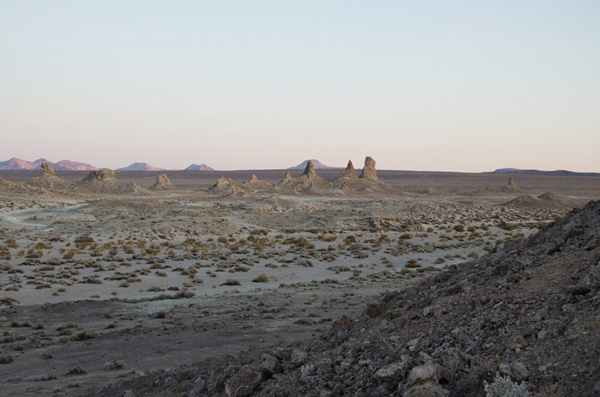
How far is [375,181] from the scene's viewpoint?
103188 mm

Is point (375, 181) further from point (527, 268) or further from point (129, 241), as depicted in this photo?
point (527, 268)

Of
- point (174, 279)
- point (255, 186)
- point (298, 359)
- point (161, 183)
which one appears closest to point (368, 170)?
point (255, 186)

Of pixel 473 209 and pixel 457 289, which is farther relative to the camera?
pixel 473 209

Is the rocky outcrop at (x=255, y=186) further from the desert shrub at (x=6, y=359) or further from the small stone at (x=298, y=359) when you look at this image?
the small stone at (x=298, y=359)

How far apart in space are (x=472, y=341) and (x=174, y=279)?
19.9m

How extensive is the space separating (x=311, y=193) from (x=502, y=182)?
9998cm

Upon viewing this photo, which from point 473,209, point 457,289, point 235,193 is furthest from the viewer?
point 235,193

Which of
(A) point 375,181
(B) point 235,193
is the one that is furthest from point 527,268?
(A) point 375,181

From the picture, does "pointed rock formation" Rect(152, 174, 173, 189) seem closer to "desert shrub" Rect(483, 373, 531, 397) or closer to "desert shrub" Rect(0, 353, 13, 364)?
"desert shrub" Rect(0, 353, 13, 364)

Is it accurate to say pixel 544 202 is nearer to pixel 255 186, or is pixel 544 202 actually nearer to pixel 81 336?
pixel 255 186

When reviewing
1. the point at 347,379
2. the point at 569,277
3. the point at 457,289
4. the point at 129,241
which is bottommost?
the point at 129,241

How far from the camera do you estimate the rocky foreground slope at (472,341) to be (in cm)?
435

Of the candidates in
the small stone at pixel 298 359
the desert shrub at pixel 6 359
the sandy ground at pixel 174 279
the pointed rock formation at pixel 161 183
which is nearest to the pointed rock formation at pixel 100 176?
the pointed rock formation at pixel 161 183

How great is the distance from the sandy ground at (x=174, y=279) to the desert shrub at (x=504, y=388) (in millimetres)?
5098
